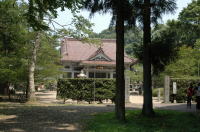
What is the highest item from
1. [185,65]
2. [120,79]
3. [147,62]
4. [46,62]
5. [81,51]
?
[81,51]

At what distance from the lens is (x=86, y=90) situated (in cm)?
2231

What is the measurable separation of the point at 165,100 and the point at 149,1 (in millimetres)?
11706

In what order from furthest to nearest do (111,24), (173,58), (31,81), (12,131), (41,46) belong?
(41,46) < (31,81) < (173,58) < (111,24) < (12,131)

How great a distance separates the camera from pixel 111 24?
41.9 ft

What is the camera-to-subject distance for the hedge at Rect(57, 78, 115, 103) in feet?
73.0

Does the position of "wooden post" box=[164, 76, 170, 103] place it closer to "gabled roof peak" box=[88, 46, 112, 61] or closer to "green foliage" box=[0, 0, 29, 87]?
"green foliage" box=[0, 0, 29, 87]

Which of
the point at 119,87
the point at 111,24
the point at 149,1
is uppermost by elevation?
the point at 149,1

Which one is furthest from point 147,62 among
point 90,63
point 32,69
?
point 90,63

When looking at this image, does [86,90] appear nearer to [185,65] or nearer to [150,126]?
[150,126]

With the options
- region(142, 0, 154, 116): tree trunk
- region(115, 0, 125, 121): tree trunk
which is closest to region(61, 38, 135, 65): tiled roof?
region(142, 0, 154, 116): tree trunk

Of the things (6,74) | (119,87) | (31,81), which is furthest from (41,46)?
(119,87)

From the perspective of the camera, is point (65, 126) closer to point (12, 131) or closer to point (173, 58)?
point (12, 131)

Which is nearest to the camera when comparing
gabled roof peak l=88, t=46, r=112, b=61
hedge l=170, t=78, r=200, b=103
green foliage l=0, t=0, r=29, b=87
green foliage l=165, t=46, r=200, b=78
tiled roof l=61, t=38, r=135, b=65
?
green foliage l=0, t=0, r=29, b=87

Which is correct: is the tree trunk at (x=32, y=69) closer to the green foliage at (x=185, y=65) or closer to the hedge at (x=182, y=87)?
the hedge at (x=182, y=87)
